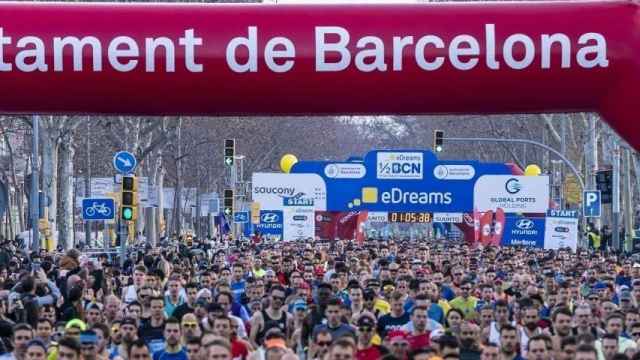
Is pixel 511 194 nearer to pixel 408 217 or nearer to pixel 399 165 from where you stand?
pixel 399 165

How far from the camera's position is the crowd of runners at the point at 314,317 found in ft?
40.7

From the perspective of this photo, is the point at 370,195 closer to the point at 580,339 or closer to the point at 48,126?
the point at 48,126

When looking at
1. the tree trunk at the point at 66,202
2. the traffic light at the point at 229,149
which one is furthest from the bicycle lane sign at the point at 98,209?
the tree trunk at the point at 66,202

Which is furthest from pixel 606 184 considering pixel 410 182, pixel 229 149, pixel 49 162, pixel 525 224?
pixel 49 162

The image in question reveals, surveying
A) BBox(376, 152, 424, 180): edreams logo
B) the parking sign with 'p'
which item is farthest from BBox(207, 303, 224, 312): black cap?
BBox(376, 152, 424, 180): edreams logo

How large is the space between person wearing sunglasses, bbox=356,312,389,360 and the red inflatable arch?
130 inches

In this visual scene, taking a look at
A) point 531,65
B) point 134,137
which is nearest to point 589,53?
point 531,65

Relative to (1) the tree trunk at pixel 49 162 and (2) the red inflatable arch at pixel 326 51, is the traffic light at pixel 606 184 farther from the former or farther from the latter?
(2) the red inflatable arch at pixel 326 51

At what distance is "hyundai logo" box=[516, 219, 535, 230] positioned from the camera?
119 feet

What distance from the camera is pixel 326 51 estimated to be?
10.5m

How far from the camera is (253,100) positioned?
10.7 meters

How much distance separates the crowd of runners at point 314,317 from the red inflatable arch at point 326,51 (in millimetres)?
1894

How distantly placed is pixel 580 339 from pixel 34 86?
181 inches

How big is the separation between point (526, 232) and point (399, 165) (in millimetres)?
5372
